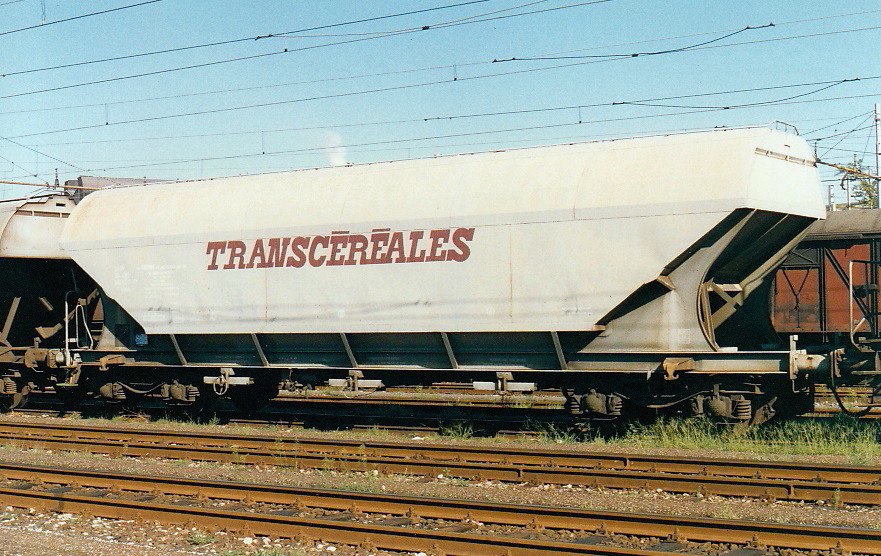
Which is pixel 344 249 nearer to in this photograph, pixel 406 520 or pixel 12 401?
pixel 406 520

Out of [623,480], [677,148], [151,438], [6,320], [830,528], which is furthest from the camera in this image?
[6,320]

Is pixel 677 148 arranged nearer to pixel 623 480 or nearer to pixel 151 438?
pixel 623 480

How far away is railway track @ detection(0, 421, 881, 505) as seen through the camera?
10141mm

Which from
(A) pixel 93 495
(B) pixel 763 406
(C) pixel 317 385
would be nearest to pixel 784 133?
(B) pixel 763 406

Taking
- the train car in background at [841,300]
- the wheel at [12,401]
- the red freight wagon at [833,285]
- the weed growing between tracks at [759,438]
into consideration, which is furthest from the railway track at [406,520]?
the wheel at [12,401]

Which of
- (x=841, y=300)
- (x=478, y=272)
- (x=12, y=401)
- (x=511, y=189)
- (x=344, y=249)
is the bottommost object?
(x=12, y=401)

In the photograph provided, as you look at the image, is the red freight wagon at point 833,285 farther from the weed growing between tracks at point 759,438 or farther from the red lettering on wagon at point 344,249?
the red lettering on wagon at point 344,249

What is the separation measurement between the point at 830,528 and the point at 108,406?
50.7 ft

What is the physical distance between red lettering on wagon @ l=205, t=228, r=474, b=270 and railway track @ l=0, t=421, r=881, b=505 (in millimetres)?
2843

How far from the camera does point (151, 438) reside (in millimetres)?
15406

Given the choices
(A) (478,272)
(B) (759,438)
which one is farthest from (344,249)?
(B) (759,438)

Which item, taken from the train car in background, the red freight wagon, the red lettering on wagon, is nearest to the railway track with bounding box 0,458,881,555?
the red lettering on wagon

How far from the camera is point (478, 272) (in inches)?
539

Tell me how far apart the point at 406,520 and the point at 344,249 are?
6.35 m
